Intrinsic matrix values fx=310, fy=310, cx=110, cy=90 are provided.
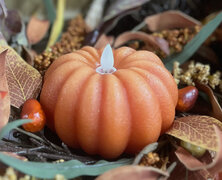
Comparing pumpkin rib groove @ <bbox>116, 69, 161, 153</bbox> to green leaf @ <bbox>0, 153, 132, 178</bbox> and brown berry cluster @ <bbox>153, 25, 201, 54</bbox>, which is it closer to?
green leaf @ <bbox>0, 153, 132, 178</bbox>

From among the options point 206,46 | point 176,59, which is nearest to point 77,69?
point 176,59

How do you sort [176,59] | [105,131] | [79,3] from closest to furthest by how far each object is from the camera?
[105,131] → [176,59] → [79,3]

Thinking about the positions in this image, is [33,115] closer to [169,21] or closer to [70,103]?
[70,103]

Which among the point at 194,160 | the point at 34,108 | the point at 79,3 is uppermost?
the point at 79,3

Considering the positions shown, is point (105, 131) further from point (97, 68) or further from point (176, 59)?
point (176, 59)

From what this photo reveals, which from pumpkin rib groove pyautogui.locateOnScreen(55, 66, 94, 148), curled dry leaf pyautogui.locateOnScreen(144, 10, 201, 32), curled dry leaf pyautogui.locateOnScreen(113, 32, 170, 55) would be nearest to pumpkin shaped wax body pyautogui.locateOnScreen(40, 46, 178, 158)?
pumpkin rib groove pyautogui.locateOnScreen(55, 66, 94, 148)
